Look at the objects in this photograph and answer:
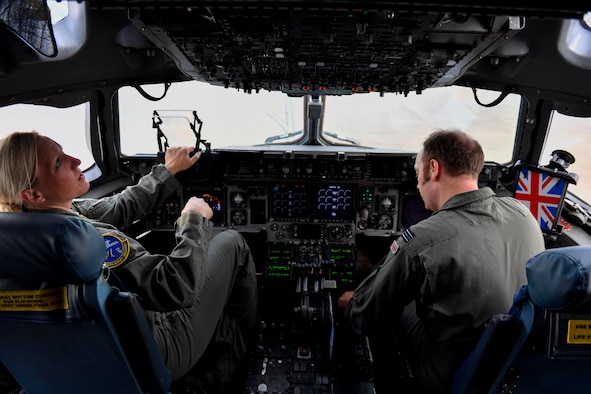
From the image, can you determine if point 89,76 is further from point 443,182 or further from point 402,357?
point 402,357

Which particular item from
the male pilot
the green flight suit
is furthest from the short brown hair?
the green flight suit

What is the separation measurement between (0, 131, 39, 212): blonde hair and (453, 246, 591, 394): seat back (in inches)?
65.0

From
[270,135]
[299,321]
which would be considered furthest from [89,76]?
[299,321]

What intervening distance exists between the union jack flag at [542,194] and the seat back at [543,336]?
1685mm

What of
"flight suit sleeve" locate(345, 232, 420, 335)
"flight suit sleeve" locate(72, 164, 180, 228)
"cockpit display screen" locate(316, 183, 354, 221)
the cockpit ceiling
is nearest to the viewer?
the cockpit ceiling

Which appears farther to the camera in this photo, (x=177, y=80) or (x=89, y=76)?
(x=177, y=80)

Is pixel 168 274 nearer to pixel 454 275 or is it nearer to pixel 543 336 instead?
pixel 454 275

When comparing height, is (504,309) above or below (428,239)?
below

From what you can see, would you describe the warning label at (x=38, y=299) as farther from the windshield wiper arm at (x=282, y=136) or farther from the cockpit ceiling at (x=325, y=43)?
the windshield wiper arm at (x=282, y=136)

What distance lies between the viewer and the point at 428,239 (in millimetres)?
1542

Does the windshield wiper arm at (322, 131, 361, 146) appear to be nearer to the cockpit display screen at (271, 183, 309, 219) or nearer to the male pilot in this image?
the cockpit display screen at (271, 183, 309, 219)

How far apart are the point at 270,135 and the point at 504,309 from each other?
264cm

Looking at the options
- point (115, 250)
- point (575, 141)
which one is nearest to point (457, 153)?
point (115, 250)

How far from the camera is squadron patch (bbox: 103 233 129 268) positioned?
4.66 feet
